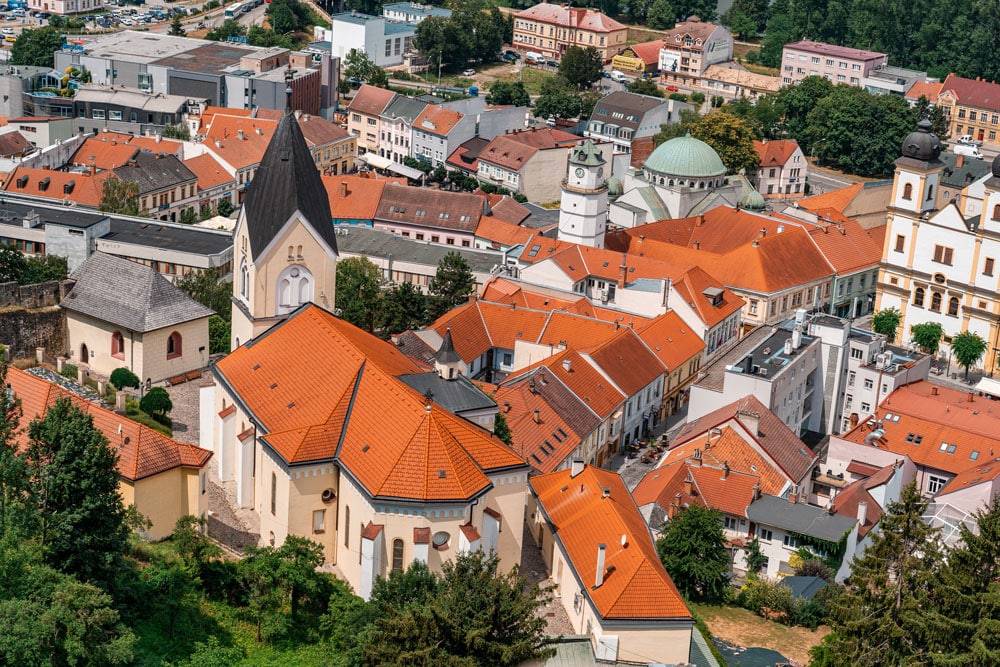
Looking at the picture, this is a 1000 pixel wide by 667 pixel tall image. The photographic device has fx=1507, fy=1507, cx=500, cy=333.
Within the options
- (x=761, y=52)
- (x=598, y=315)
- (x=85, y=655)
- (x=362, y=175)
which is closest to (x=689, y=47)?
(x=761, y=52)

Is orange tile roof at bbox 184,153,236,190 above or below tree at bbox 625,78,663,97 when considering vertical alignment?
below

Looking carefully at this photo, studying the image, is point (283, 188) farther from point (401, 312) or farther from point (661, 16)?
point (661, 16)

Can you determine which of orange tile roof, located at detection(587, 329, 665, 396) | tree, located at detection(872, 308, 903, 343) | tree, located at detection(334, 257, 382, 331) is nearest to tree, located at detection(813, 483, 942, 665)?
orange tile roof, located at detection(587, 329, 665, 396)

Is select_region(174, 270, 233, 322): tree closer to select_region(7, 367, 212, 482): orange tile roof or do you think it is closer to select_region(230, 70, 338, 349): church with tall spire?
select_region(230, 70, 338, 349): church with tall spire

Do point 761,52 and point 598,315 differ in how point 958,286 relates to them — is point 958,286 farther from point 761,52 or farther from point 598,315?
point 761,52

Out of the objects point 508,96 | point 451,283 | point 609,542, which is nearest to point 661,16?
point 508,96

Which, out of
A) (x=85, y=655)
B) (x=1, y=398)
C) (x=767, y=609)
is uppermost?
(x=1, y=398)
